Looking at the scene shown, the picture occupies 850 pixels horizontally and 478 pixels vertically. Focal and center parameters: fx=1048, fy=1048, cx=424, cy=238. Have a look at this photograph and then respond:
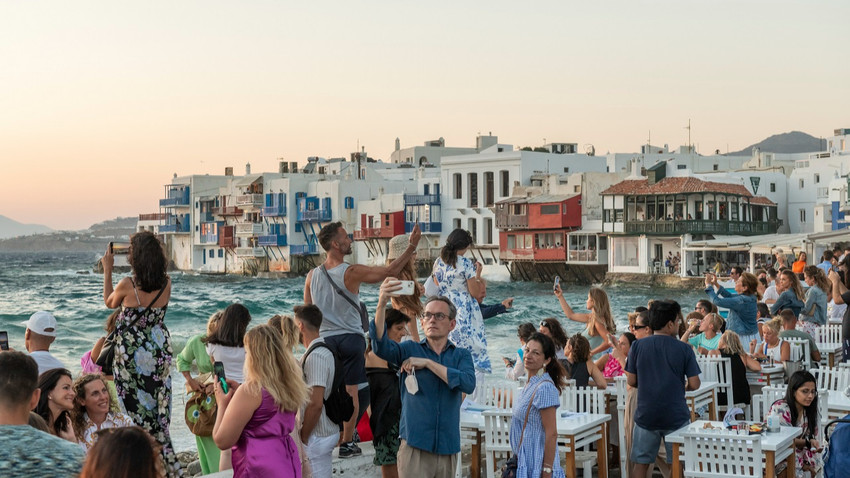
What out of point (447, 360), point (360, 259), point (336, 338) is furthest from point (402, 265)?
point (360, 259)

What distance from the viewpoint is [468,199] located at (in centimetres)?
6744

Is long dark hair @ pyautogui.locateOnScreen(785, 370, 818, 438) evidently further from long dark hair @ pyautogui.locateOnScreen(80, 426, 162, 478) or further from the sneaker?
long dark hair @ pyautogui.locateOnScreen(80, 426, 162, 478)

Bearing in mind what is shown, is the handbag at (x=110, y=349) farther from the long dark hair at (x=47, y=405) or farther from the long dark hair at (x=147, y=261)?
the long dark hair at (x=47, y=405)

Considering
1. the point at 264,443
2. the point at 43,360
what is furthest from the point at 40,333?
the point at 264,443

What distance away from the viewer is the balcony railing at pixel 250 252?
257 feet

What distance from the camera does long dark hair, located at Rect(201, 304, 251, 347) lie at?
19.9 feet

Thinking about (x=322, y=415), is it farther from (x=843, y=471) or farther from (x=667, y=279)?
(x=667, y=279)

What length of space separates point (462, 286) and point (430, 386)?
2.53 meters

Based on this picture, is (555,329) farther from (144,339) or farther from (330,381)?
(144,339)

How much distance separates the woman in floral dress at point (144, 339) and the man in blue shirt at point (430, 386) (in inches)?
55.6

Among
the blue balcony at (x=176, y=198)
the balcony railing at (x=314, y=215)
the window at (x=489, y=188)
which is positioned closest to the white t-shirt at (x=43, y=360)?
the window at (x=489, y=188)

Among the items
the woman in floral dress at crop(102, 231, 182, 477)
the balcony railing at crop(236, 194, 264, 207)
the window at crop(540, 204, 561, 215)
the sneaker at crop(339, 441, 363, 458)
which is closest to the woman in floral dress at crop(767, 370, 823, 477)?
the sneaker at crop(339, 441, 363, 458)

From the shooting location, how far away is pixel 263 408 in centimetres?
474

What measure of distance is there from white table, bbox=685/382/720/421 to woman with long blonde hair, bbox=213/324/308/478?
3.92 m
